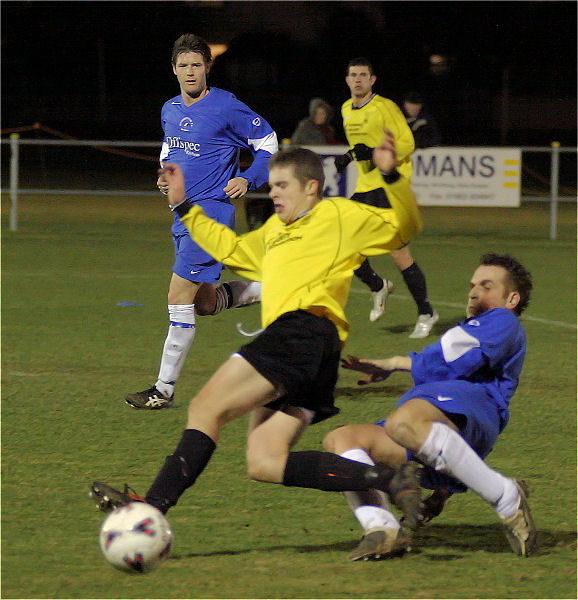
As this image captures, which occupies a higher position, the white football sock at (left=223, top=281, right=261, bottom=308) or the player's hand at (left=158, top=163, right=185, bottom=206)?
the player's hand at (left=158, top=163, right=185, bottom=206)

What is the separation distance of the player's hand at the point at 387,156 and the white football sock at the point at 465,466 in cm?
103

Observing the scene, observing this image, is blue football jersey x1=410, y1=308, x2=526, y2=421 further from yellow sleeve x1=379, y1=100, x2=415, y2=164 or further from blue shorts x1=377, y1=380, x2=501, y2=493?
yellow sleeve x1=379, y1=100, x2=415, y2=164

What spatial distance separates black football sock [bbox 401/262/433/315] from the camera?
9.48 metres

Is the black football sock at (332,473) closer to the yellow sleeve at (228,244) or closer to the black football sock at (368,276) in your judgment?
the yellow sleeve at (228,244)

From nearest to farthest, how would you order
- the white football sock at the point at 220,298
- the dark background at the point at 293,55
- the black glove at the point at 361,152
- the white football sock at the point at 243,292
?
the white football sock at the point at 220,298
the white football sock at the point at 243,292
the black glove at the point at 361,152
the dark background at the point at 293,55

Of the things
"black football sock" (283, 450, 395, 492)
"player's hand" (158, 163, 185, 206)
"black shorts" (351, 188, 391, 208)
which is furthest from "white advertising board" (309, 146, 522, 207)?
"black football sock" (283, 450, 395, 492)

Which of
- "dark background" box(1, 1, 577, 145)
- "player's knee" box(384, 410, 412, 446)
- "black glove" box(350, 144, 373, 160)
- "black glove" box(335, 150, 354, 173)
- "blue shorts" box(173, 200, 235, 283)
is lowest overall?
"player's knee" box(384, 410, 412, 446)

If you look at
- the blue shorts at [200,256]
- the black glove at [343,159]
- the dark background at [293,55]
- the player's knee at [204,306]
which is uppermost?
the dark background at [293,55]

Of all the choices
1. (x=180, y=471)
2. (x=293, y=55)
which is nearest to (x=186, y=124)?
(x=180, y=471)

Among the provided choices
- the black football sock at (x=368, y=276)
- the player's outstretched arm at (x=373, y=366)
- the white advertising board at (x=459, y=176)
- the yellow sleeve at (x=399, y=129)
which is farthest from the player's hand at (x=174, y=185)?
the white advertising board at (x=459, y=176)

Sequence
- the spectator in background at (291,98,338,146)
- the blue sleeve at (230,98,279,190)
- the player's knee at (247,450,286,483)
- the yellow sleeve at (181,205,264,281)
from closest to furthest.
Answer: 1. the player's knee at (247,450,286,483)
2. the yellow sleeve at (181,205,264,281)
3. the blue sleeve at (230,98,279,190)
4. the spectator in background at (291,98,338,146)

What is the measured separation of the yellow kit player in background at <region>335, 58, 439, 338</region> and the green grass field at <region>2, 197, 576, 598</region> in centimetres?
31

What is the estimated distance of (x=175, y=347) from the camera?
687 centimetres

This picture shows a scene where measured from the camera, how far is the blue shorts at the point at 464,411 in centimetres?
436
